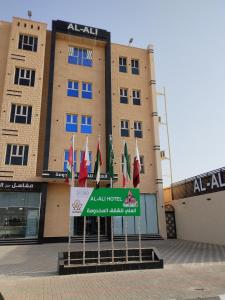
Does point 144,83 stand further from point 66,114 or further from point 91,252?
point 91,252

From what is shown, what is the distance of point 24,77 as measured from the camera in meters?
24.1

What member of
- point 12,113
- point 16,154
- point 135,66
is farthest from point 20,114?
point 135,66

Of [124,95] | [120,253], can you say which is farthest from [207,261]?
[124,95]

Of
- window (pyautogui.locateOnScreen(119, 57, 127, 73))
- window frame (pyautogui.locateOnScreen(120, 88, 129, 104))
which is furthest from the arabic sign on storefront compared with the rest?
window (pyautogui.locateOnScreen(119, 57, 127, 73))

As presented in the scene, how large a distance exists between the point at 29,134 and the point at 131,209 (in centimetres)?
1398

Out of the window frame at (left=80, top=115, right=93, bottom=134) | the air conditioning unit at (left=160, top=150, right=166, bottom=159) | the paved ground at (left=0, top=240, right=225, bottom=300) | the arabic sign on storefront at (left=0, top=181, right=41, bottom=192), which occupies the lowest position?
the paved ground at (left=0, top=240, right=225, bottom=300)

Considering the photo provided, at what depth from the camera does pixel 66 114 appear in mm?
24953

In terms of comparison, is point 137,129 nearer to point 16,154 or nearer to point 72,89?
point 72,89

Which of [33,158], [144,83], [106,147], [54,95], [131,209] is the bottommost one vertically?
[131,209]

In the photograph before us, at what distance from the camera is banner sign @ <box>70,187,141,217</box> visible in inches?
438

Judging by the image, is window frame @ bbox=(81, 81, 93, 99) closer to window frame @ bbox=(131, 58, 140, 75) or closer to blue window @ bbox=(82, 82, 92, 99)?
blue window @ bbox=(82, 82, 92, 99)

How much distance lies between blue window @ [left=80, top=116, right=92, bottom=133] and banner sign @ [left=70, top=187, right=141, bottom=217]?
14004 mm

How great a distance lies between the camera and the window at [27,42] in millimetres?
24980

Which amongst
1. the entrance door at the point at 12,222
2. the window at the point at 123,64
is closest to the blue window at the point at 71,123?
the window at the point at 123,64
